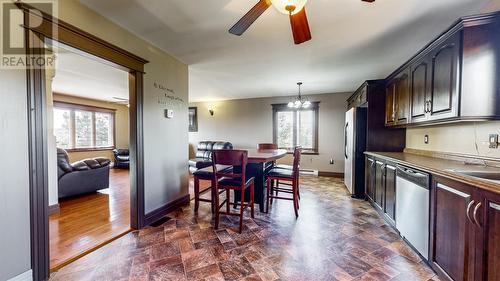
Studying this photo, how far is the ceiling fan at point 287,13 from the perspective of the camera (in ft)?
4.45

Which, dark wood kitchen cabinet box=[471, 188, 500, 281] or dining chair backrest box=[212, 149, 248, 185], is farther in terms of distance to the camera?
dining chair backrest box=[212, 149, 248, 185]

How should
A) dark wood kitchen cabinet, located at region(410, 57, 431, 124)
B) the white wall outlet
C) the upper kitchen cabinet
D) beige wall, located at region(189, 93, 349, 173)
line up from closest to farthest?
1. the upper kitchen cabinet
2. dark wood kitchen cabinet, located at region(410, 57, 431, 124)
3. the white wall outlet
4. beige wall, located at region(189, 93, 349, 173)

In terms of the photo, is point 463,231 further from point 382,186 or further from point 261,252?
point 261,252

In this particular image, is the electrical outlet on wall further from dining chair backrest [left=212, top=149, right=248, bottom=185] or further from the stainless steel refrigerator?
dining chair backrest [left=212, top=149, right=248, bottom=185]

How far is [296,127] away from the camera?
616 cm

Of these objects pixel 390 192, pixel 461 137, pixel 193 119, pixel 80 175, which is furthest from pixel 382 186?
pixel 193 119

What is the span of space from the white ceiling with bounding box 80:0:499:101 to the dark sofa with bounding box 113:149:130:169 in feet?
15.5

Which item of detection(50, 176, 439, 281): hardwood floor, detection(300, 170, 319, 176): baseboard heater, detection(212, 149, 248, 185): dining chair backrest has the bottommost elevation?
detection(50, 176, 439, 281): hardwood floor

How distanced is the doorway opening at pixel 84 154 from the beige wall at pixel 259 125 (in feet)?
8.86

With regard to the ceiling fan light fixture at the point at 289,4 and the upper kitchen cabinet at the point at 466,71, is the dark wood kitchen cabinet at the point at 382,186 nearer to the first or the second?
the upper kitchen cabinet at the point at 466,71

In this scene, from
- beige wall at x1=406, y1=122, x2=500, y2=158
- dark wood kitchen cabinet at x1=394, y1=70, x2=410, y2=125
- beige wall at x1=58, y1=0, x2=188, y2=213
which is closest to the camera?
beige wall at x1=406, y1=122, x2=500, y2=158

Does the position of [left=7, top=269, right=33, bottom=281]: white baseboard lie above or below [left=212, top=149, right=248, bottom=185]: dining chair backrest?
below

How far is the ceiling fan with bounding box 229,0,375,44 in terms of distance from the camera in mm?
1356

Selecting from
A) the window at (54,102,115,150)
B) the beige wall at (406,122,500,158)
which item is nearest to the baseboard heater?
the beige wall at (406,122,500,158)
